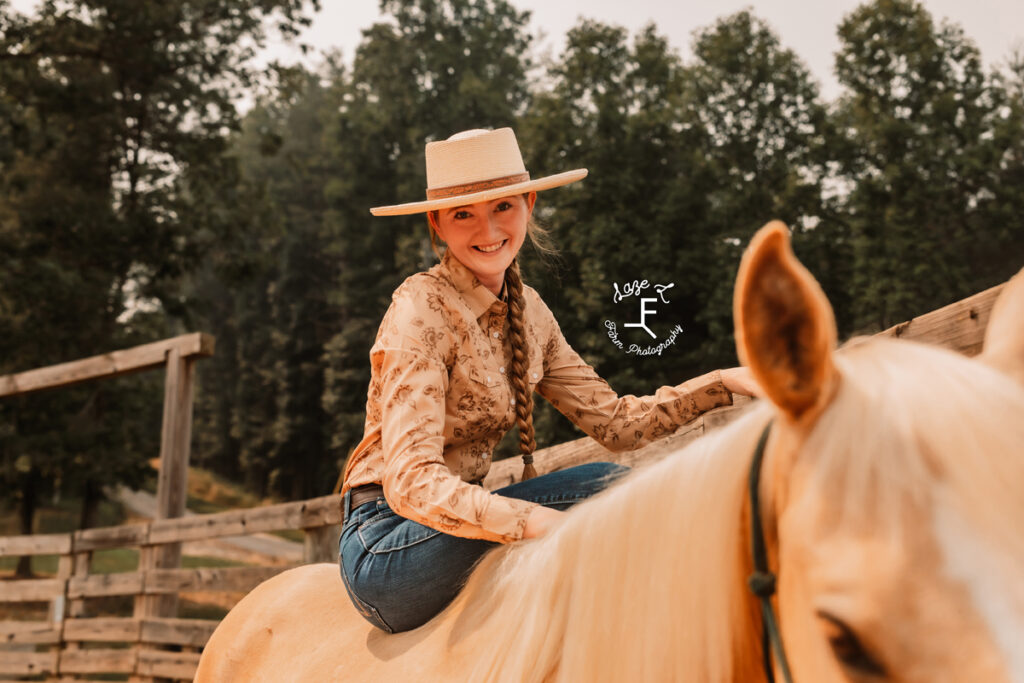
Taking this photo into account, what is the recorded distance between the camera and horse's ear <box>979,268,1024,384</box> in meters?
0.96

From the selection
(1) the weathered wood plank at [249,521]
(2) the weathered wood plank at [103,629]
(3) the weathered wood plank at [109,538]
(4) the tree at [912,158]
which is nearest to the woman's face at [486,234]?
(1) the weathered wood plank at [249,521]

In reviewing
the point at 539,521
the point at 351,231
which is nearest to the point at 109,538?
the point at 539,521

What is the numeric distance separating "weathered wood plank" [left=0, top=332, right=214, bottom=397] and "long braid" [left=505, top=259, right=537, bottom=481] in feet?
14.9

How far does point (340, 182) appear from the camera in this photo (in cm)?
2970

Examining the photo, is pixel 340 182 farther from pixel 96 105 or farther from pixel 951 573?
pixel 951 573

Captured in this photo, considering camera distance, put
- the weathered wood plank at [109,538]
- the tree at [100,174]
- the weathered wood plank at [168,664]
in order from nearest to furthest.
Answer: the weathered wood plank at [168,664]
the weathered wood plank at [109,538]
the tree at [100,174]

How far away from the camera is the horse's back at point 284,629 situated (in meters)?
1.98

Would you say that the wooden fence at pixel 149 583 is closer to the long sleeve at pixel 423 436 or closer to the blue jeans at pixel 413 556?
the blue jeans at pixel 413 556

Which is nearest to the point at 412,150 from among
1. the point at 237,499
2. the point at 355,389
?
the point at 355,389

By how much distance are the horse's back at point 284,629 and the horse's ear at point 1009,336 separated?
4.58 ft

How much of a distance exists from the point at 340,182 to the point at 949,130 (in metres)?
19.2

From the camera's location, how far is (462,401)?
189 centimetres

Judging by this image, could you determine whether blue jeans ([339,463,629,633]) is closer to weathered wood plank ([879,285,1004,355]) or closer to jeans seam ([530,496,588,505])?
jeans seam ([530,496,588,505])

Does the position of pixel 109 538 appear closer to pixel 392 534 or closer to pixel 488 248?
pixel 392 534
